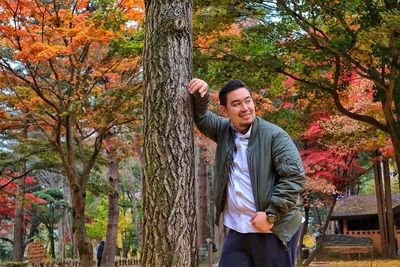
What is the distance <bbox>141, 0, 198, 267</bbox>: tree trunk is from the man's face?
39 cm

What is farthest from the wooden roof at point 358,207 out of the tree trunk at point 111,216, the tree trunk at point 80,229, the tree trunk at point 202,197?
the tree trunk at point 80,229

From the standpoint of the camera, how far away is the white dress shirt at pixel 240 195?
8.15 feet

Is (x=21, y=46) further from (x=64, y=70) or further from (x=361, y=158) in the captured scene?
(x=361, y=158)

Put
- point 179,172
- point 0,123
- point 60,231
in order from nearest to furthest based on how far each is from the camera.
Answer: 1. point 179,172
2. point 0,123
3. point 60,231

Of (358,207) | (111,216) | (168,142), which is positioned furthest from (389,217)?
(168,142)

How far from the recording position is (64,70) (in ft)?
35.5

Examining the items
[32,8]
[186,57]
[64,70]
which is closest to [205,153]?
[64,70]

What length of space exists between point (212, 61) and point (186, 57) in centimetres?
641

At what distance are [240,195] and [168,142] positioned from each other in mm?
621

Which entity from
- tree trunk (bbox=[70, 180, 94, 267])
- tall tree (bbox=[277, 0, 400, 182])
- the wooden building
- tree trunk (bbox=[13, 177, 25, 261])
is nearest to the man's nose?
tall tree (bbox=[277, 0, 400, 182])

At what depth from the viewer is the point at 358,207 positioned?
954 inches

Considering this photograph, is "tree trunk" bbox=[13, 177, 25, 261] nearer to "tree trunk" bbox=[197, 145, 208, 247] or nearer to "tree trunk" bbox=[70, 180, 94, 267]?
"tree trunk" bbox=[197, 145, 208, 247]

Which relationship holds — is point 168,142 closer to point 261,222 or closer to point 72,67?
point 261,222

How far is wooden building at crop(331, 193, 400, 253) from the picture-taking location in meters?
23.4
